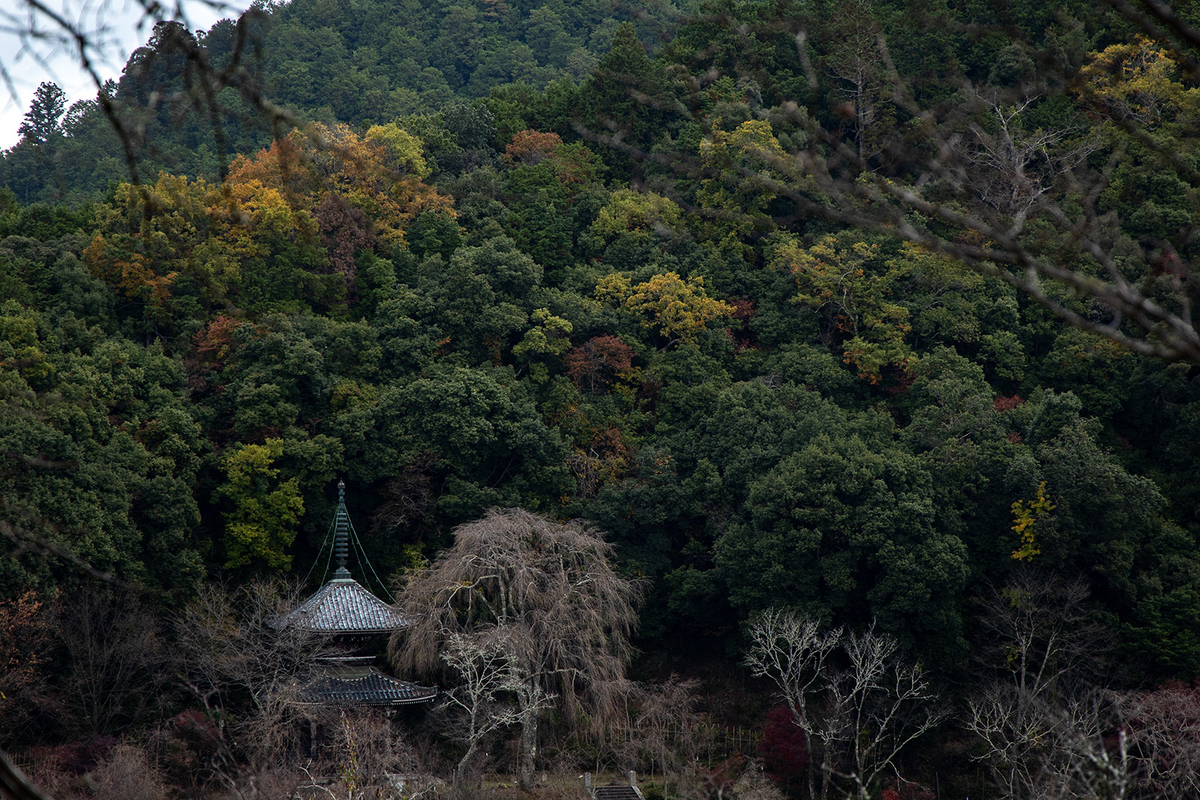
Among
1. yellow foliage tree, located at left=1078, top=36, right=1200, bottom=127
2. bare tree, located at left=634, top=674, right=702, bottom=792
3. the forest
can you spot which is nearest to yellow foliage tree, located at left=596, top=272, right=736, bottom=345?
the forest

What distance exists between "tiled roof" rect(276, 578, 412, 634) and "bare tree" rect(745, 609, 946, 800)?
5234 mm

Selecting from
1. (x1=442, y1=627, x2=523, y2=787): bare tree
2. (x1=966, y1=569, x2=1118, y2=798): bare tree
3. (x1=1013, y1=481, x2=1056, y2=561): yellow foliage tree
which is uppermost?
(x1=442, y1=627, x2=523, y2=787): bare tree

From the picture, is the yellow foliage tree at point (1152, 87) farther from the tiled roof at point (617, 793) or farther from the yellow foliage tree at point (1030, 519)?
the tiled roof at point (617, 793)

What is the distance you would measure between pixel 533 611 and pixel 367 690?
2.47 metres

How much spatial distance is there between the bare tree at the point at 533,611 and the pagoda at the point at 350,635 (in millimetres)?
333

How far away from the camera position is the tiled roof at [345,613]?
14.4m

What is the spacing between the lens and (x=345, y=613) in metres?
14.8

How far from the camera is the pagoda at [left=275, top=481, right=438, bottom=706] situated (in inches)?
552

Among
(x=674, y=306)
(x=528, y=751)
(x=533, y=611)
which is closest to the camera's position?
(x=528, y=751)

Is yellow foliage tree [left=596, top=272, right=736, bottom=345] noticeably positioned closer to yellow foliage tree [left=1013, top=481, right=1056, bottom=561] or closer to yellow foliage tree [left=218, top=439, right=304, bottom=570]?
yellow foliage tree [left=1013, top=481, right=1056, bottom=561]

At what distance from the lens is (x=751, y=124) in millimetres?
22375

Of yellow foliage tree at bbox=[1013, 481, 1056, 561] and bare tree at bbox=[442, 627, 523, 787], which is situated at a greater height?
bare tree at bbox=[442, 627, 523, 787]

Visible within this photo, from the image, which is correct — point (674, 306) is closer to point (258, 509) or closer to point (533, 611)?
point (533, 611)

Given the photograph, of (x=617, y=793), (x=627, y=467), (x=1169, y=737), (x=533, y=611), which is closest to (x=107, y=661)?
(x=533, y=611)
